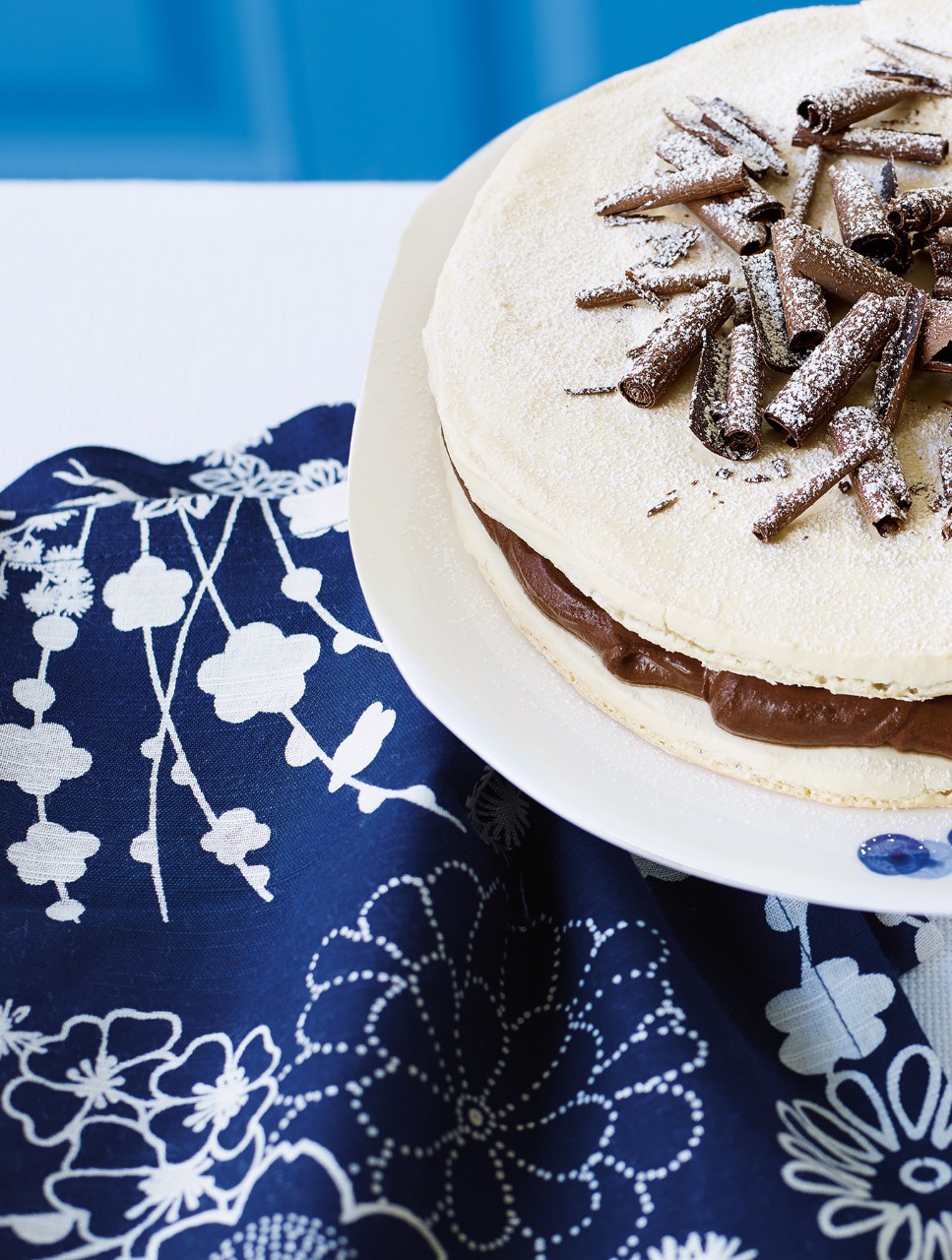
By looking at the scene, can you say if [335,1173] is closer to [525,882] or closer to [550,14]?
[525,882]

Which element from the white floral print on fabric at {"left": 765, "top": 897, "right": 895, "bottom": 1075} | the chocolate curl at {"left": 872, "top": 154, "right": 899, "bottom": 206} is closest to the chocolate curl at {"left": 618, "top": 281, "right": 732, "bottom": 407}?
the chocolate curl at {"left": 872, "top": 154, "right": 899, "bottom": 206}

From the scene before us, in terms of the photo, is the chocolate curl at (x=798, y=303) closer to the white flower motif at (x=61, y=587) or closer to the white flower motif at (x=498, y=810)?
the white flower motif at (x=498, y=810)

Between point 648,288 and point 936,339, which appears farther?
point 648,288

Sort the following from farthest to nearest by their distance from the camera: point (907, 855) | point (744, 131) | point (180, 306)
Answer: point (180, 306) < point (744, 131) < point (907, 855)

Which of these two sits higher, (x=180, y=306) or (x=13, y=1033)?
(x=180, y=306)

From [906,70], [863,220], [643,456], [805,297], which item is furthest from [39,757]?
[906,70]

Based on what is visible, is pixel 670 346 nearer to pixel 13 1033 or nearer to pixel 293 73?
pixel 13 1033

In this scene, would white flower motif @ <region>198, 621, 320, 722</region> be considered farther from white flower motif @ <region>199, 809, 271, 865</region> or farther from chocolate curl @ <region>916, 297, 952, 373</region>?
chocolate curl @ <region>916, 297, 952, 373</region>
